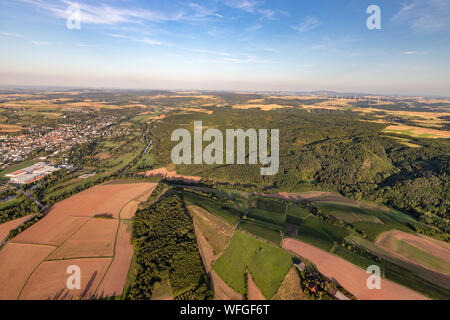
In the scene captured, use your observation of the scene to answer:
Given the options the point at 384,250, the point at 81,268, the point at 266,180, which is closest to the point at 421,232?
the point at 384,250

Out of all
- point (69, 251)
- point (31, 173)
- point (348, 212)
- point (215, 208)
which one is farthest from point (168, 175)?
point (348, 212)

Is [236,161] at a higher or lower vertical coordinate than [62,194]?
higher

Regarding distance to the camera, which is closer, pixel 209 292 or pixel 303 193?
pixel 209 292

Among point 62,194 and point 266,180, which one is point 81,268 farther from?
point 266,180

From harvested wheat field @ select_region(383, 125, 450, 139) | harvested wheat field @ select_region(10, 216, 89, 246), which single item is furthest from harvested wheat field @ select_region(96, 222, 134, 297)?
harvested wheat field @ select_region(383, 125, 450, 139)

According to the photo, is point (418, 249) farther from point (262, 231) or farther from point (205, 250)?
point (205, 250)
